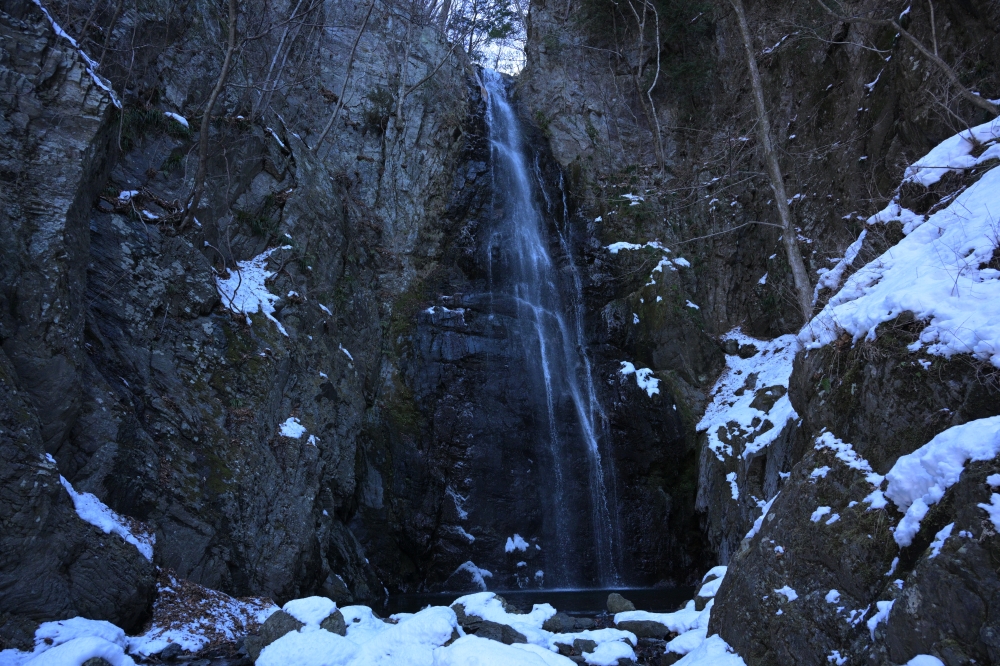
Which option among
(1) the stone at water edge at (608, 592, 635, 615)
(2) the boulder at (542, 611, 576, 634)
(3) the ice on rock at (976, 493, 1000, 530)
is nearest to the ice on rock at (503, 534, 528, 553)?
(1) the stone at water edge at (608, 592, 635, 615)

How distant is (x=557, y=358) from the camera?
17484 millimetres

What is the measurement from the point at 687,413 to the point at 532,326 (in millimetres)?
5081

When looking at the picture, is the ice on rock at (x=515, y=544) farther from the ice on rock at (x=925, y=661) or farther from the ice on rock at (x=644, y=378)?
the ice on rock at (x=925, y=661)

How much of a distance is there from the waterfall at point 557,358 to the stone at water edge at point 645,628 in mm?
5813

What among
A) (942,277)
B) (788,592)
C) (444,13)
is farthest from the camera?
(444,13)

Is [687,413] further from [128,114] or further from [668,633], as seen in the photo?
[128,114]

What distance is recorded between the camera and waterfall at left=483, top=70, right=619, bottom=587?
15.0m

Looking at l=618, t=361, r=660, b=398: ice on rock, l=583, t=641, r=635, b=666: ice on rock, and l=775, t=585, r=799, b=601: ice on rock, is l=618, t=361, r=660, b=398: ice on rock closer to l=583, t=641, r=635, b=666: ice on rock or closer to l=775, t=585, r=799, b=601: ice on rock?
l=583, t=641, r=635, b=666: ice on rock

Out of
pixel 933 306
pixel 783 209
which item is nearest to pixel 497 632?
pixel 933 306

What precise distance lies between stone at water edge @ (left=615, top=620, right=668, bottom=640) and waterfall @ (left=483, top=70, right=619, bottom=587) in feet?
19.1

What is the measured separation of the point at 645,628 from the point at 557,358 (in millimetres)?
9450

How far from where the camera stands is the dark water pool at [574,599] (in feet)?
39.3

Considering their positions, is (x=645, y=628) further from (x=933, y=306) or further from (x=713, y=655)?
(x=933, y=306)

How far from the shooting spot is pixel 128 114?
11.5 m
